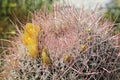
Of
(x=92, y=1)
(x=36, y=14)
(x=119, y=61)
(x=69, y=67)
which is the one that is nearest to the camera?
(x=69, y=67)

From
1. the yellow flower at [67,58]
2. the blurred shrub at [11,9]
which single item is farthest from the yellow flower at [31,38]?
the blurred shrub at [11,9]

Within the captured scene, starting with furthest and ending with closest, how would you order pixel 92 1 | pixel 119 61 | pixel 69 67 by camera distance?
pixel 92 1
pixel 119 61
pixel 69 67

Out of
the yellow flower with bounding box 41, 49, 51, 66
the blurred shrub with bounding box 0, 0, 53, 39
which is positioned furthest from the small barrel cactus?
the blurred shrub with bounding box 0, 0, 53, 39

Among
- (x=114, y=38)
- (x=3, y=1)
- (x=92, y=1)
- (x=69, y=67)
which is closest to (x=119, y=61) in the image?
(x=114, y=38)

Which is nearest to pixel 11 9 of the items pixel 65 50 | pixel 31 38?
pixel 31 38

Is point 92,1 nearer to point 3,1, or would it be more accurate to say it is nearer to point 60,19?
point 3,1

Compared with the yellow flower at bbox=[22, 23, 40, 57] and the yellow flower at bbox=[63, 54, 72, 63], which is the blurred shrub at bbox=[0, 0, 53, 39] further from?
the yellow flower at bbox=[63, 54, 72, 63]

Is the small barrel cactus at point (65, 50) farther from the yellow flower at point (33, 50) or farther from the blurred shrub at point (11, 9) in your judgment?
the blurred shrub at point (11, 9)

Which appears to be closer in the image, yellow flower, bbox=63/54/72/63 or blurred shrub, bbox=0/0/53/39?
yellow flower, bbox=63/54/72/63

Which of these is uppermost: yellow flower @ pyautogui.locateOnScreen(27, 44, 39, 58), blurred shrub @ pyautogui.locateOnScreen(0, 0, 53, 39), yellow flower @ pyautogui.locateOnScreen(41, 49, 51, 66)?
yellow flower @ pyautogui.locateOnScreen(27, 44, 39, 58)
